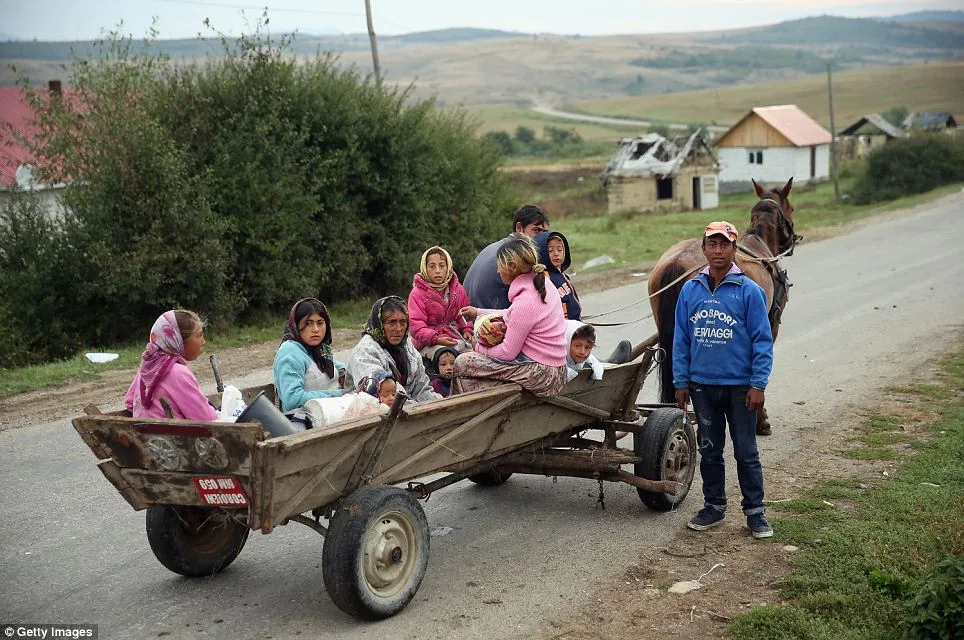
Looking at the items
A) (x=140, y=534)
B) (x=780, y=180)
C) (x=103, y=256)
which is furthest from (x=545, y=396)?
(x=780, y=180)

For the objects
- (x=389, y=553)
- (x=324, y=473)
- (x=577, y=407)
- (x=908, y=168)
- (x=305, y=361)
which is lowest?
(x=908, y=168)

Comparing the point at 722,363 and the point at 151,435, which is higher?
the point at 151,435

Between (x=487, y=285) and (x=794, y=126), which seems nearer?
(x=487, y=285)

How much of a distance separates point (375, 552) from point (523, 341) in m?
1.69

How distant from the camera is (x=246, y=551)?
6.09 metres

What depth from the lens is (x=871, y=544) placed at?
568 centimetres

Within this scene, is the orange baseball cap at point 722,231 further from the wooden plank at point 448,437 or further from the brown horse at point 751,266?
the brown horse at point 751,266

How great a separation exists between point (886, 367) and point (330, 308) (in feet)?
30.4

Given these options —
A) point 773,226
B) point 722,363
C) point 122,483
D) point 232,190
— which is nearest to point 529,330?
point 722,363

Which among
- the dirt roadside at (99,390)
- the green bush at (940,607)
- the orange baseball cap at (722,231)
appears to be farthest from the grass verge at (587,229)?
the green bush at (940,607)

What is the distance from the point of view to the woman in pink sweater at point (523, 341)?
590 cm

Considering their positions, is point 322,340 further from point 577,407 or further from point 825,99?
point 825,99

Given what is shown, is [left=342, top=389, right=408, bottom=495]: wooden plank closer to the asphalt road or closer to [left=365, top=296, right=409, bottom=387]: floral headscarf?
the asphalt road

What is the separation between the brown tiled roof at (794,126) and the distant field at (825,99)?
164 feet
